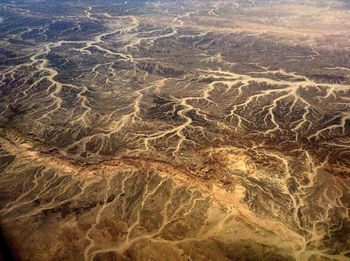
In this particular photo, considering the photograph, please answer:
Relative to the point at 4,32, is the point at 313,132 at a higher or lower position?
higher

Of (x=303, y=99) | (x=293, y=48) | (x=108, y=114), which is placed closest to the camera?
(x=108, y=114)

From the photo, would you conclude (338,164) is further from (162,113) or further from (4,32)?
(4,32)

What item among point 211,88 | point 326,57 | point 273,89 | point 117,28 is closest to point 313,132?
point 273,89

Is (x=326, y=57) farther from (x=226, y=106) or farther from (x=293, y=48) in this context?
(x=226, y=106)

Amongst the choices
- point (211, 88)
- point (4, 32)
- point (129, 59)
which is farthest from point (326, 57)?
point (4, 32)

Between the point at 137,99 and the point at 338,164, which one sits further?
the point at 137,99

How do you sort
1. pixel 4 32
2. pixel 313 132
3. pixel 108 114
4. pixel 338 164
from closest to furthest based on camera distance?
pixel 338 164, pixel 313 132, pixel 108 114, pixel 4 32
